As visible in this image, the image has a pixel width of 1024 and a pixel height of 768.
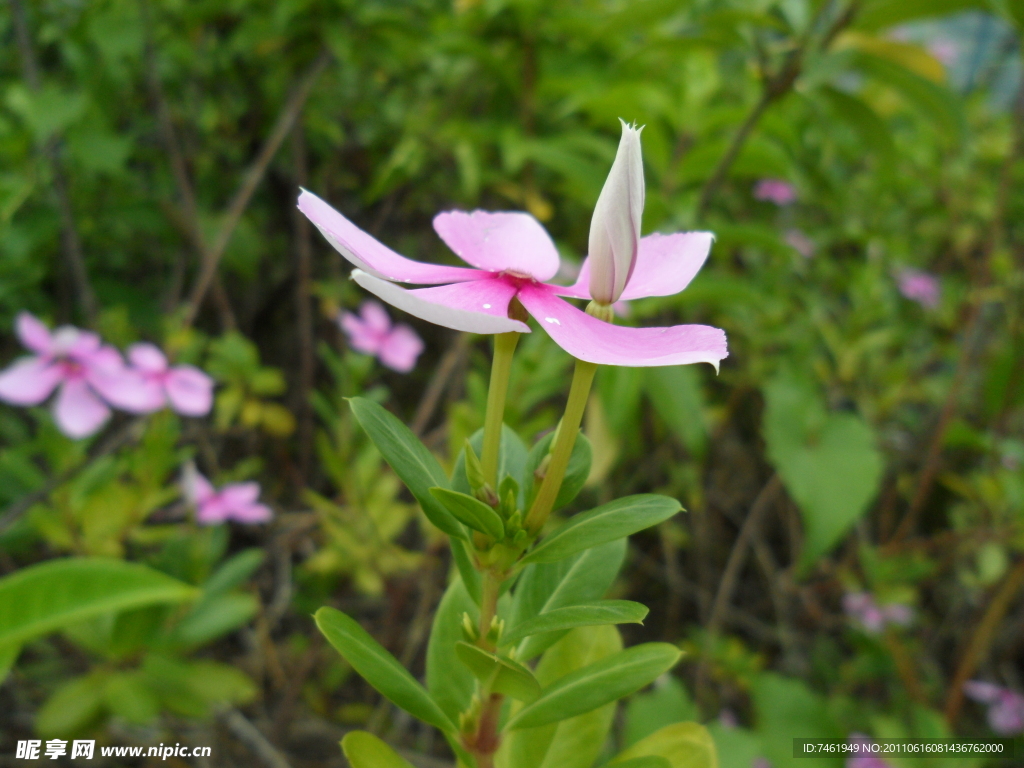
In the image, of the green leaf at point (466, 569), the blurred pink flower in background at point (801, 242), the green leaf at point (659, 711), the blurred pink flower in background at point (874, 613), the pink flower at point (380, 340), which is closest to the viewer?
the green leaf at point (466, 569)

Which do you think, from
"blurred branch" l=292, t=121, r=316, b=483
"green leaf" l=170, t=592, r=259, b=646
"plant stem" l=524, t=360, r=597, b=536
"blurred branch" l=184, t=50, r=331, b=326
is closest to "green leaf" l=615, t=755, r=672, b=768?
"plant stem" l=524, t=360, r=597, b=536

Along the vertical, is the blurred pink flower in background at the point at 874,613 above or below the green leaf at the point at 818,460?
below

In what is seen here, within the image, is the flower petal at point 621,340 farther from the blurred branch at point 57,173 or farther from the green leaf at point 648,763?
the blurred branch at point 57,173

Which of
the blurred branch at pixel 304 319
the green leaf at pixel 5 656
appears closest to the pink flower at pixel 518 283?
the green leaf at pixel 5 656

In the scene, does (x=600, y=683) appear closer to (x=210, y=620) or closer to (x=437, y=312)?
(x=437, y=312)

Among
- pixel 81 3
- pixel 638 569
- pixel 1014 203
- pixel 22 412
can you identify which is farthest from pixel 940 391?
pixel 22 412

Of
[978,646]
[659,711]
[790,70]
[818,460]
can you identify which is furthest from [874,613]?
[790,70]

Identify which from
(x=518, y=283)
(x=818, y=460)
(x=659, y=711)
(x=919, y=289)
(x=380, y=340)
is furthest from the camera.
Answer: (x=919, y=289)

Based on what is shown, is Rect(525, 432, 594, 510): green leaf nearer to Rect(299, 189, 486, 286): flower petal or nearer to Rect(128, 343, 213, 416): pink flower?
Rect(299, 189, 486, 286): flower petal
